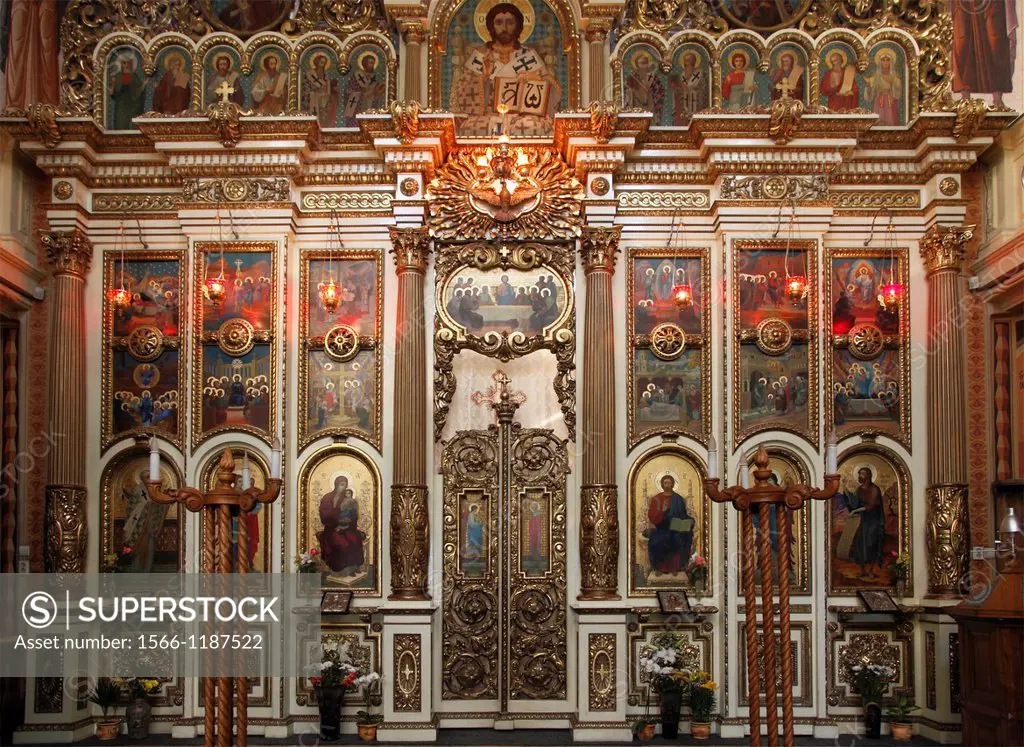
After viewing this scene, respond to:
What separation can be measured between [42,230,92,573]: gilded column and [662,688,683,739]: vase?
6.95 meters

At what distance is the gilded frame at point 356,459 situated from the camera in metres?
13.3

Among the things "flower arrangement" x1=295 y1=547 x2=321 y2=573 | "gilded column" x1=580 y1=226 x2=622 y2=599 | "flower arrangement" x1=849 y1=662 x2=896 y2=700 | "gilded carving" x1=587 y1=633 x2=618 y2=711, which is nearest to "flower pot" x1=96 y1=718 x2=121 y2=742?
"flower arrangement" x1=295 y1=547 x2=321 y2=573

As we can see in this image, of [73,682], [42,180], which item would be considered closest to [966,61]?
[42,180]

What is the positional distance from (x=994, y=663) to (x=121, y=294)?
403 inches

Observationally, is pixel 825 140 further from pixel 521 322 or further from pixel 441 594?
pixel 441 594

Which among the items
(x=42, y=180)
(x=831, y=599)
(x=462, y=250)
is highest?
(x=42, y=180)

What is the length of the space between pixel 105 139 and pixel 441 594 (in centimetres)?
688

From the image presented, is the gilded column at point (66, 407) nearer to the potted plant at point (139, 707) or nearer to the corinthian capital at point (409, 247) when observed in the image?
the potted plant at point (139, 707)

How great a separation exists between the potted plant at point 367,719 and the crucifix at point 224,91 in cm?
721

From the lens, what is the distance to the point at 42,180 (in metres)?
13.7

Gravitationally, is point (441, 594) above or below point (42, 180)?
below

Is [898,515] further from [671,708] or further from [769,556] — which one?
[769,556]

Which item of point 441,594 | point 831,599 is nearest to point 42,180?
point 441,594

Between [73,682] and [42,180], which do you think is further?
[42,180]
